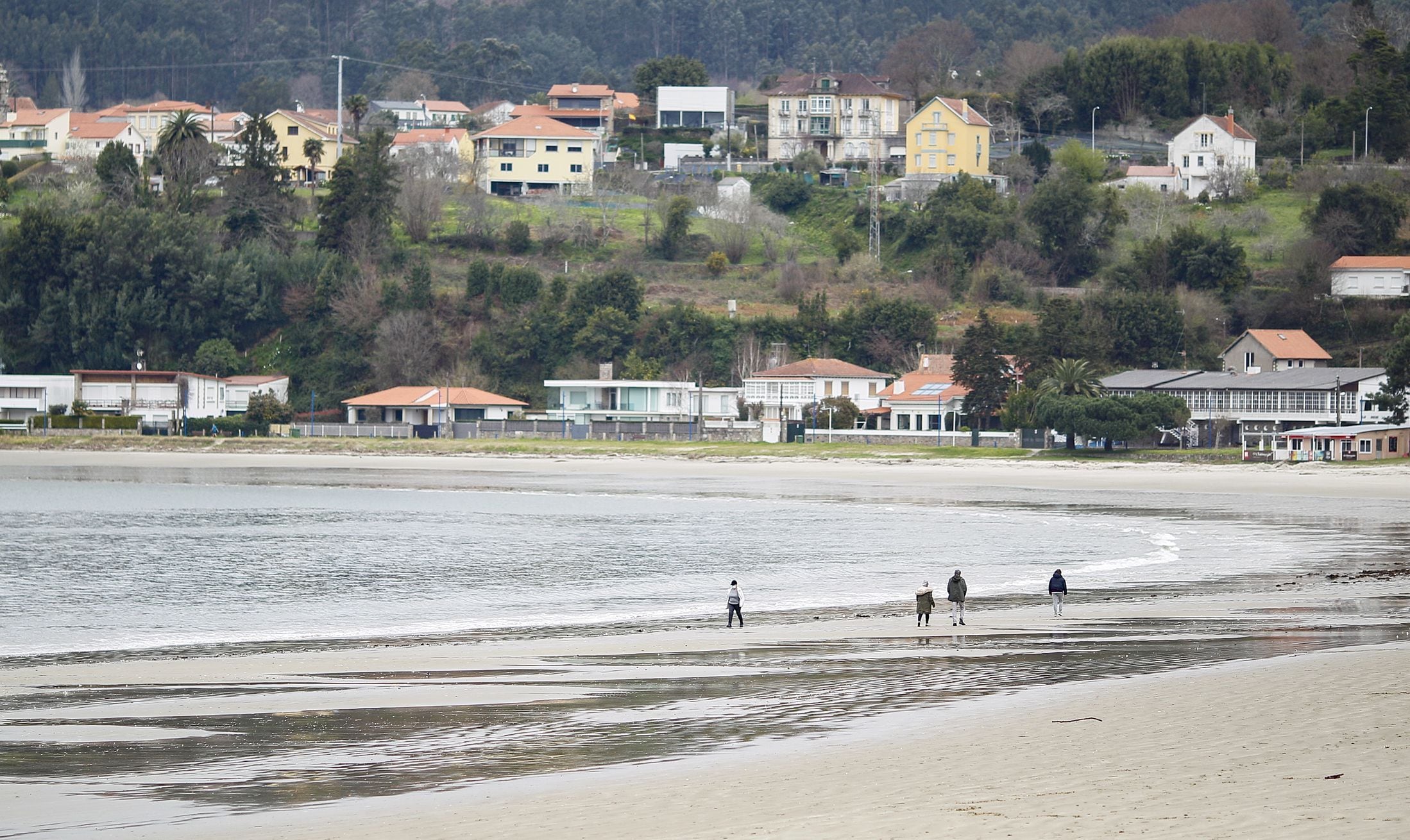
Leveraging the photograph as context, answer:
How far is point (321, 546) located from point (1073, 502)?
22.5 m

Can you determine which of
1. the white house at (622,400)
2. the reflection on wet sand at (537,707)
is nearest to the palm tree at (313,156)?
the white house at (622,400)

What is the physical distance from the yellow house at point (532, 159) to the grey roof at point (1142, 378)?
168 feet

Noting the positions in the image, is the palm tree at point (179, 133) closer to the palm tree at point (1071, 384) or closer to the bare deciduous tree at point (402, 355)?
the bare deciduous tree at point (402, 355)

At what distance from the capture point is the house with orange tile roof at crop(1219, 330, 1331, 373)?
3051 inches

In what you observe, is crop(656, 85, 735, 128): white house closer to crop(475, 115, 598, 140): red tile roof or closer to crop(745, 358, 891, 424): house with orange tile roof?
crop(475, 115, 598, 140): red tile roof

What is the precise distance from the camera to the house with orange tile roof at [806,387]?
263 ft

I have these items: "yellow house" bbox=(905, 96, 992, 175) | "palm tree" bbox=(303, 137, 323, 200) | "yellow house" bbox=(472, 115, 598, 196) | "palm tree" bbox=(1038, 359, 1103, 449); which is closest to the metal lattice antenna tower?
"yellow house" bbox=(905, 96, 992, 175)

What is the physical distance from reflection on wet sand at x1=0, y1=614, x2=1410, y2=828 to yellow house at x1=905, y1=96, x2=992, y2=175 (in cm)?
9171

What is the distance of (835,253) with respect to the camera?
326 feet

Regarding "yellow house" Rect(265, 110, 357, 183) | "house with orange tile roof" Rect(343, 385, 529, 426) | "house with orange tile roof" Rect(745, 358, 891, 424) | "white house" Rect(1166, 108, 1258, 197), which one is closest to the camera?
"house with orange tile roof" Rect(745, 358, 891, 424)

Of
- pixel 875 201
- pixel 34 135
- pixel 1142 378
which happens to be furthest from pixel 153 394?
pixel 34 135

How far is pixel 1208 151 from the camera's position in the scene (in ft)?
345

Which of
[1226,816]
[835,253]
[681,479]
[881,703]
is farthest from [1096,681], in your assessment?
[835,253]

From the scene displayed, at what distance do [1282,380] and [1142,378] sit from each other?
6.34 m
